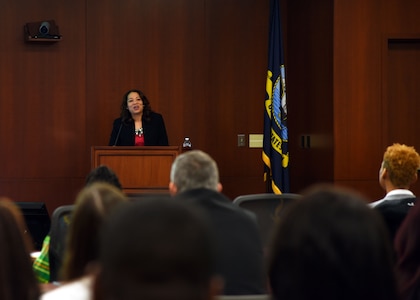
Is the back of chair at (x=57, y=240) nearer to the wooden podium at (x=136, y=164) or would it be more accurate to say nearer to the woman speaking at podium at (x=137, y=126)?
the wooden podium at (x=136, y=164)

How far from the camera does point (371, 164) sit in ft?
27.2

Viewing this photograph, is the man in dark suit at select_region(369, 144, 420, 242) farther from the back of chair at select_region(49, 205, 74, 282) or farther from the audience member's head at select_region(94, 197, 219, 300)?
the audience member's head at select_region(94, 197, 219, 300)

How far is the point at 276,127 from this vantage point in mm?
8086

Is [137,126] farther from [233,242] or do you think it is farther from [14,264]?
[14,264]

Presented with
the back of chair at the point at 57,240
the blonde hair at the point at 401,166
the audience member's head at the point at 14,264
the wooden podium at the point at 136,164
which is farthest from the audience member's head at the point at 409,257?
the wooden podium at the point at 136,164

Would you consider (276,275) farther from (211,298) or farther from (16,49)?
(16,49)

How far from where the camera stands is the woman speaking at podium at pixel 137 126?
7.84 m

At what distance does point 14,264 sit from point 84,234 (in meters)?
0.38

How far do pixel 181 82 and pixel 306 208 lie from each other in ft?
25.9

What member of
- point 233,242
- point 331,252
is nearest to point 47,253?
point 233,242

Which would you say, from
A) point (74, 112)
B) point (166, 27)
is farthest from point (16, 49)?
point (166, 27)

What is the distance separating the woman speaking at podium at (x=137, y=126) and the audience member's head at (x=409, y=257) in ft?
18.3

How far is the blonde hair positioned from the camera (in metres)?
4.38

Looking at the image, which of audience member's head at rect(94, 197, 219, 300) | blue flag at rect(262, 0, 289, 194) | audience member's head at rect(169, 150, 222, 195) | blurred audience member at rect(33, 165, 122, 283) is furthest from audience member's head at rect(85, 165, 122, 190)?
blue flag at rect(262, 0, 289, 194)
